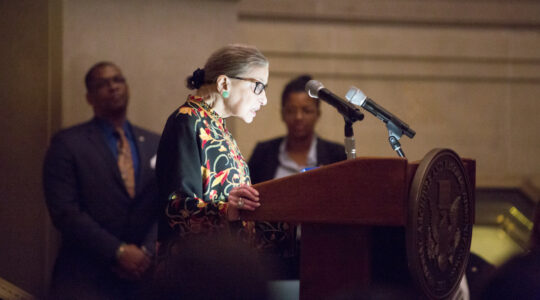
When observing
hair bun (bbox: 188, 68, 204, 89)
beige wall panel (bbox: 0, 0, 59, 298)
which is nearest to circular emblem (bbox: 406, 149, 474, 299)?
hair bun (bbox: 188, 68, 204, 89)

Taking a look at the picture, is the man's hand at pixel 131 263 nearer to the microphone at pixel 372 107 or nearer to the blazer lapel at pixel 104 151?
the blazer lapel at pixel 104 151

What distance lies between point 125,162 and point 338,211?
2.07 meters

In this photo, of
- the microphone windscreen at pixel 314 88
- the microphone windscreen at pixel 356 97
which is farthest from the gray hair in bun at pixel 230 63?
the microphone windscreen at pixel 356 97

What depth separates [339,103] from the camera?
7.21ft

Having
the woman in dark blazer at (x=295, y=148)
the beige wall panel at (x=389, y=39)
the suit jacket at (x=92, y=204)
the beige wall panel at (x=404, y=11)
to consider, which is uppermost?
the beige wall panel at (x=404, y=11)

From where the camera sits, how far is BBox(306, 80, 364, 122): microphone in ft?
7.10

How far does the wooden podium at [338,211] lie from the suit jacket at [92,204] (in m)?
1.69

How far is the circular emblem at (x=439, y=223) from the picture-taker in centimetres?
190

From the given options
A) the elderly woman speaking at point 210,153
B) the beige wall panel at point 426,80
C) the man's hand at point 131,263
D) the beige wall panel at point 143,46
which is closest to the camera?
the elderly woman speaking at point 210,153

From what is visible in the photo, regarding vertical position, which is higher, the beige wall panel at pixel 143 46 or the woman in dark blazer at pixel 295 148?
the beige wall panel at pixel 143 46

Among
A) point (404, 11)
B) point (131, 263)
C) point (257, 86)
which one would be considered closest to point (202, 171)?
point (257, 86)

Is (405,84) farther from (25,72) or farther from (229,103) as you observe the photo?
(229,103)

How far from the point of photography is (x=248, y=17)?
17.7 feet

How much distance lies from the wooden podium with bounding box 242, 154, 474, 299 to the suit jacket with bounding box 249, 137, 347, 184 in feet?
5.75
